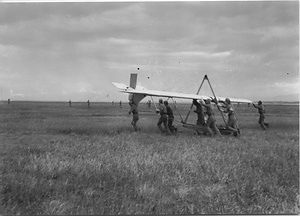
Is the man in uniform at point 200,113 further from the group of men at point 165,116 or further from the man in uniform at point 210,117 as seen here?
the group of men at point 165,116

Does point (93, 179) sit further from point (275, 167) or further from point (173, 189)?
point (275, 167)

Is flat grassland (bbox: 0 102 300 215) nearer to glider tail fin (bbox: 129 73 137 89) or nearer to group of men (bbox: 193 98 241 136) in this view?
group of men (bbox: 193 98 241 136)

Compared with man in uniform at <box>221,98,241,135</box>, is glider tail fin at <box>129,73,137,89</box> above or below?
above

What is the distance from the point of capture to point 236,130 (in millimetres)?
16406

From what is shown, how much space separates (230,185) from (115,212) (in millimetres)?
3105

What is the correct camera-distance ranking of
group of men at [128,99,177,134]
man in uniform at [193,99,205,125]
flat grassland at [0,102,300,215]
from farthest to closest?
1. man in uniform at [193,99,205,125]
2. group of men at [128,99,177,134]
3. flat grassland at [0,102,300,215]

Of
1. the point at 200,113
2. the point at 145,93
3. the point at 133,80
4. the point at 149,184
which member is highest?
the point at 133,80

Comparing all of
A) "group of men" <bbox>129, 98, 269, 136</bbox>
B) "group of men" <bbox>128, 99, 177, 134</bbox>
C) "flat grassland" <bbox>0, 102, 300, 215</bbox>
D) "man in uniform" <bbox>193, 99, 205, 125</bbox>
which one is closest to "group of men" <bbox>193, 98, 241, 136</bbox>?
"group of men" <bbox>129, 98, 269, 136</bbox>

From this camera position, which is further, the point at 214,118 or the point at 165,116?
the point at 165,116

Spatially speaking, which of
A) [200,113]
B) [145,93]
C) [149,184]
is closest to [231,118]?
[200,113]

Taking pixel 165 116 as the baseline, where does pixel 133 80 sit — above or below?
above

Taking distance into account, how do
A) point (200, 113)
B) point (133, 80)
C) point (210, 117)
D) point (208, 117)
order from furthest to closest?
point (133, 80)
point (200, 113)
point (208, 117)
point (210, 117)

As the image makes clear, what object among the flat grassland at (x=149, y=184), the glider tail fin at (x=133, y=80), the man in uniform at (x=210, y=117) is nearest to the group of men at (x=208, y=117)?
the man in uniform at (x=210, y=117)

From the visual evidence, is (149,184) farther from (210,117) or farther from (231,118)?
(231,118)
